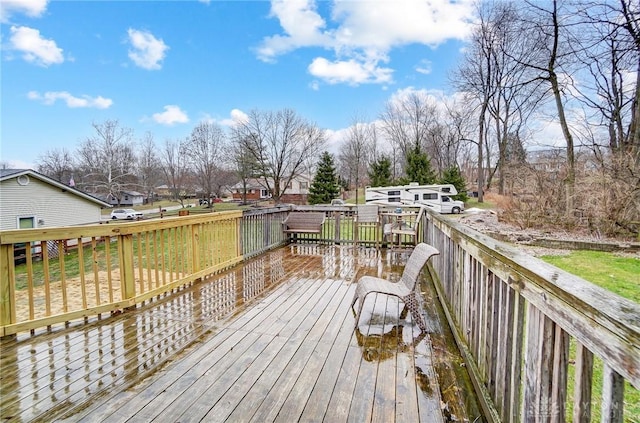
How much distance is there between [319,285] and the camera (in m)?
4.38

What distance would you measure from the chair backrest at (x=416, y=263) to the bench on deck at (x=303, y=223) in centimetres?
398

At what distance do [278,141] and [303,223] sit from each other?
76.0 ft

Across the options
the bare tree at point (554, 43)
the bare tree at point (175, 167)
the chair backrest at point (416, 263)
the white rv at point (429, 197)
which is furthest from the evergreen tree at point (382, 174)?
the chair backrest at point (416, 263)

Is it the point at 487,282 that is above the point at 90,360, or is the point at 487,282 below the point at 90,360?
above

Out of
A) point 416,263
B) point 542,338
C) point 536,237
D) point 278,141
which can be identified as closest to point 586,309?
point 542,338

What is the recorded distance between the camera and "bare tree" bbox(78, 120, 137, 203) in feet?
96.3

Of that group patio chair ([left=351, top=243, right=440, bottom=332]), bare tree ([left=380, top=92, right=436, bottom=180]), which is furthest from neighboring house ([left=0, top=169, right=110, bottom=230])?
bare tree ([left=380, top=92, right=436, bottom=180])

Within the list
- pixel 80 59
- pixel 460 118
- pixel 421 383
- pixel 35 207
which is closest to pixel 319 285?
pixel 421 383

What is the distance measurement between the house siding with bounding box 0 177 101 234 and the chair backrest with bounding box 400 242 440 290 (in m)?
17.9

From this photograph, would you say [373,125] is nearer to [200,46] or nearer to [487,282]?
[200,46]

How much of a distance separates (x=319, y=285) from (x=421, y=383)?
2360mm

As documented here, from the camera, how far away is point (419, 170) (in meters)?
24.5

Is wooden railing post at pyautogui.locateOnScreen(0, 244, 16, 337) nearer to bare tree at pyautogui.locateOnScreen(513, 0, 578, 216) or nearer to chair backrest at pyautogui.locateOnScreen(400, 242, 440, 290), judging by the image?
chair backrest at pyautogui.locateOnScreen(400, 242, 440, 290)

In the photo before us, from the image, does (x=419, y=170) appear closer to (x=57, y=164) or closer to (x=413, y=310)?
(x=413, y=310)
